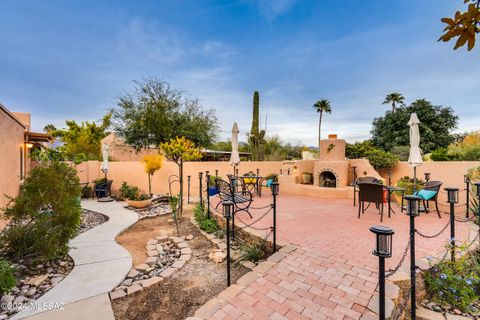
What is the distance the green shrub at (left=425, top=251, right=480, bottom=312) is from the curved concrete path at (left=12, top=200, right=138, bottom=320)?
3.85 m

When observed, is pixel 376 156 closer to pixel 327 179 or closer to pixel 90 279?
pixel 327 179

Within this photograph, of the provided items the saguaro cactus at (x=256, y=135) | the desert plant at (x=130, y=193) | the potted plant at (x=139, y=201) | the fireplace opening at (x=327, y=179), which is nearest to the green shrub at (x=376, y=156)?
the fireplace opening at (x=327, y=179)

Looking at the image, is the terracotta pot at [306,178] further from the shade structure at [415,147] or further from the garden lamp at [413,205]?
the garden lamp at [413,205]

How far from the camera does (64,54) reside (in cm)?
905

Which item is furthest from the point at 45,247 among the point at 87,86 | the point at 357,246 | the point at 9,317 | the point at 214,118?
the point at 214,118

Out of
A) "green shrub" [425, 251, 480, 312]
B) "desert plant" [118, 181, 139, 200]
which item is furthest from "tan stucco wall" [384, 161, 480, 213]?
"desert plant" [118, 181, 139, 200]

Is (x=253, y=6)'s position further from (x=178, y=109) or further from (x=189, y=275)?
(x=189, y=275)

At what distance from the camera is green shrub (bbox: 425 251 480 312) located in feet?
8.11

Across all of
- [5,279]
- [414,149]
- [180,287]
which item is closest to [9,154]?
[5,279]

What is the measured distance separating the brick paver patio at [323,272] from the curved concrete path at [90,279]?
1603mm

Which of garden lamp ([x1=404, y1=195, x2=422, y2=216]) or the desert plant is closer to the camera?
garden lamp ([x1=404, y1=195, x2=422, y2=216])

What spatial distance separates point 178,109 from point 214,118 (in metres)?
2.57

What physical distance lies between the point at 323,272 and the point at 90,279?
329 cm

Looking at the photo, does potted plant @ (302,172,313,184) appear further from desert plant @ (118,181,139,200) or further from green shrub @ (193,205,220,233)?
desert plant @ (118,181,139,200)
